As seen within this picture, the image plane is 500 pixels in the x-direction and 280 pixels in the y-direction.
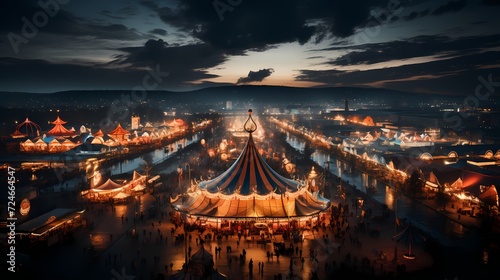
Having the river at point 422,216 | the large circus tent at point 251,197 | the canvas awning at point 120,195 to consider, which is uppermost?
the large circus tent at point 251,197

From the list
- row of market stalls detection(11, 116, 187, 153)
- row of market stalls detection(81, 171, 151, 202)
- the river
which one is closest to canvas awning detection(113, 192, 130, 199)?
row of market stalls detection(81, 171, 151, 202)

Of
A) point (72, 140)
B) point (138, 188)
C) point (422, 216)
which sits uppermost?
point (72, 140)

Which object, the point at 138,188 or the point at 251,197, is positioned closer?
the point at 251,197

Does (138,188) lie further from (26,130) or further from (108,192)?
(26,130)

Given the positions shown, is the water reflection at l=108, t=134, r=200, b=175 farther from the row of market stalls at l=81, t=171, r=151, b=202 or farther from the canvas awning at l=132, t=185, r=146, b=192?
the row of market stalls at l=81, t=171, r=151, b=202

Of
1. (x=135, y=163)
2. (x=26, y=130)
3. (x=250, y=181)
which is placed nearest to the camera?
(x=250, y=181)

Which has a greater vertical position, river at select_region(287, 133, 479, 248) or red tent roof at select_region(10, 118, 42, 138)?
red tent roof at select_region(10, 118, 42, 138)

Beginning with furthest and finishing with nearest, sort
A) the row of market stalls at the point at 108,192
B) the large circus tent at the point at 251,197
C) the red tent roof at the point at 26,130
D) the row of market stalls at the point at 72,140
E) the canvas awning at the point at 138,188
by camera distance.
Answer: the red tent roof at the point at 26,130 → the row of market stalls at the point at 72,140 → the canvas awning at the point at 138,188 → the row of market stalls at the point at 108,192 → the large circus tent at the point at 251,197

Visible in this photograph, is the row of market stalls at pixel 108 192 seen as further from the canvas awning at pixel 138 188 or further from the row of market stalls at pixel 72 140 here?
the row of market stalls at pixel 72 140

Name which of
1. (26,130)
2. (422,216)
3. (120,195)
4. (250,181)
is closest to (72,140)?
(26,130)

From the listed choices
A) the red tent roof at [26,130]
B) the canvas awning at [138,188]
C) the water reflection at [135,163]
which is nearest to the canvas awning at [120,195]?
the canvas awning at [138,188]

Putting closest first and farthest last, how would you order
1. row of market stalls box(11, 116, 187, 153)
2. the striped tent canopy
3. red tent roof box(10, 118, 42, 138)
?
the striped tent canopy → row of market stalls box(11, 116, 187, 153) → red tent roof box(10, 118, 42, 138)
